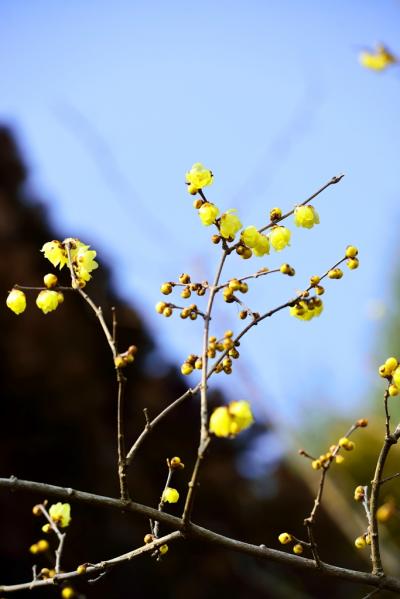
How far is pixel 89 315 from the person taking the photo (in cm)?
677

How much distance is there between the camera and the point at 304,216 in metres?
1.27

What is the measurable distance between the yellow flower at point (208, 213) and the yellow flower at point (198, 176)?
0.05 metres

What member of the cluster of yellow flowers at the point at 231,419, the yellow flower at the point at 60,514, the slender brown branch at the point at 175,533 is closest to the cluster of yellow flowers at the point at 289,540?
the slender brown branch at the point at 175,533

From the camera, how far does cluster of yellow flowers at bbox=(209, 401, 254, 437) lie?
1.01 metres

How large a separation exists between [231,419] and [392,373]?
394mm

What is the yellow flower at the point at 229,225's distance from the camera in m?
1.21

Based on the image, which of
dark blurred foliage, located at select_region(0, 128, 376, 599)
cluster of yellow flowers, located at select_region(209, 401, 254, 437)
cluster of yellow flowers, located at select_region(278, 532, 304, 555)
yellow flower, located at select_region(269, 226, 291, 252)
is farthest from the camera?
dark blurred foliage, located at select_region(0, 128, 376, 599)

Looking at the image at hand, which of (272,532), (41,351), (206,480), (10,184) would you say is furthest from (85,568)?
(10,184)

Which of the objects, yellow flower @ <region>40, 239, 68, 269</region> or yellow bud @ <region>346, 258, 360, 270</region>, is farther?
yellow flower @ <region>40, 239, 68, 269</region>

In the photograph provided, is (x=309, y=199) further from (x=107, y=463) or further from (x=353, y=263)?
(x=107, y=463)

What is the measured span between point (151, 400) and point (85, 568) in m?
5.47

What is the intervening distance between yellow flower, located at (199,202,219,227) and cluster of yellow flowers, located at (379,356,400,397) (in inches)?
18.4

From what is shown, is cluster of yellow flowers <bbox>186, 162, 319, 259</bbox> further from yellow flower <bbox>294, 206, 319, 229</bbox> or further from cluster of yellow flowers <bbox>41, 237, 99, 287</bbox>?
cluster of yellow flowers <bbox>41, 237, 99, 287</bbox>

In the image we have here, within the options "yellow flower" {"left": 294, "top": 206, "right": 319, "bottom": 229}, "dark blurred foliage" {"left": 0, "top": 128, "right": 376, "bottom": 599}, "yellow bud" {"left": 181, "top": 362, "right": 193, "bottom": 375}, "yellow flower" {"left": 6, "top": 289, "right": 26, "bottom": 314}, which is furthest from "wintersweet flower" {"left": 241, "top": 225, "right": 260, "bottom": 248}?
"dark blurred foliage" {"left": 0, "top": 128, "right": 376, "bottom": 599}
